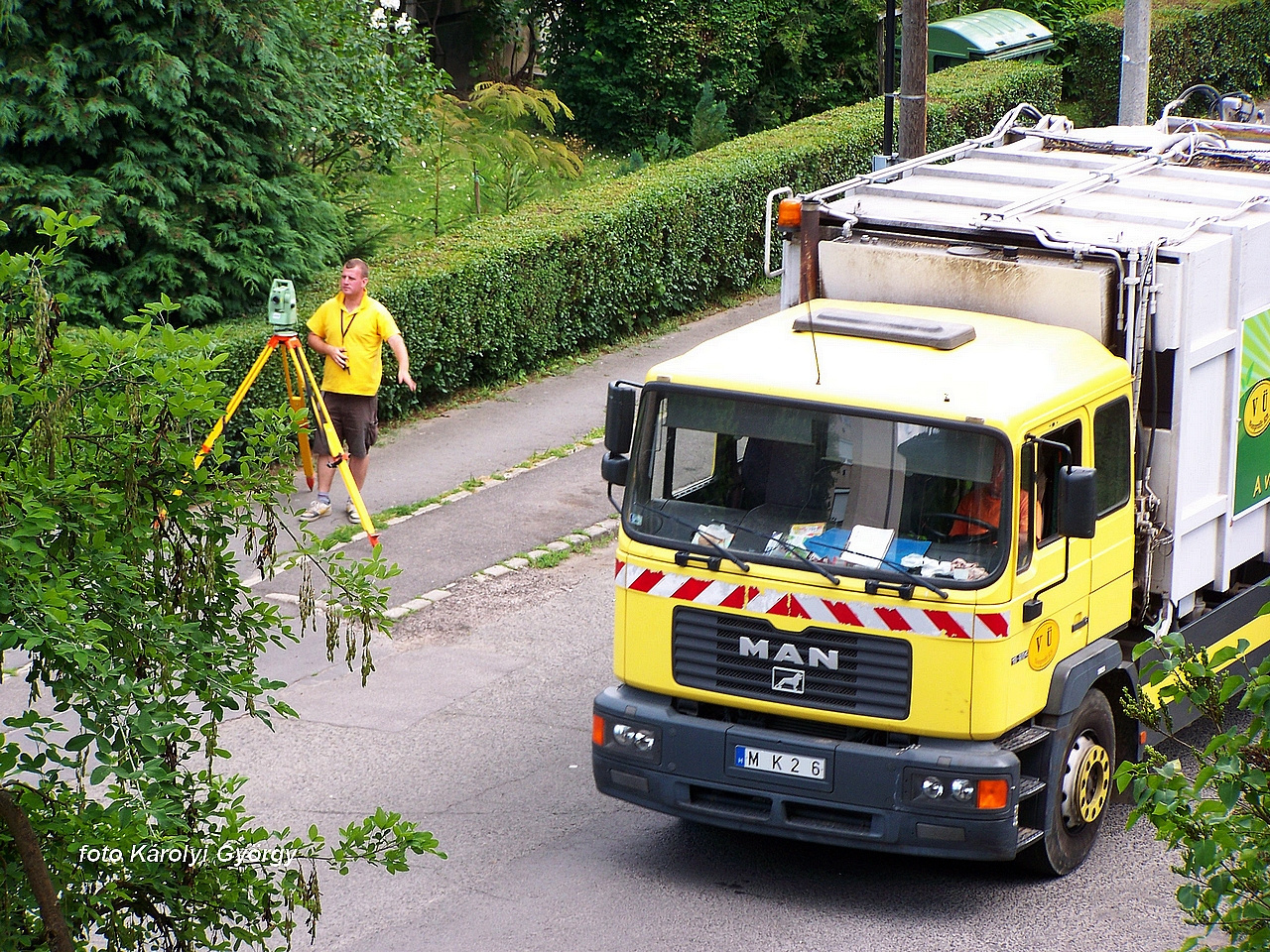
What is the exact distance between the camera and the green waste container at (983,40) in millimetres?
25109

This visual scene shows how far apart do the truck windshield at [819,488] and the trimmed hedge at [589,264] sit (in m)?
6.10

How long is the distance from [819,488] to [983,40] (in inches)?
780

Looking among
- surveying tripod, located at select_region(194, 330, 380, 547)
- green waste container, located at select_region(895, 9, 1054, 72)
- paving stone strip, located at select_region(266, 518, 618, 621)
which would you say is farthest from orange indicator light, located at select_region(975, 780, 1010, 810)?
green waste container, located at select_region(895, 9, 1054, 72)

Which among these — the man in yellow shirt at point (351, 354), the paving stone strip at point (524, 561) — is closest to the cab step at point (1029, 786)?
the paving stone strip at point (524, 561)

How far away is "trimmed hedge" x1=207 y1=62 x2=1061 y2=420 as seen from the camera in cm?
1438

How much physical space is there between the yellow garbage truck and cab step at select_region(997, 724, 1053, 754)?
0.02 metres

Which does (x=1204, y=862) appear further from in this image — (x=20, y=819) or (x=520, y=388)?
(x=520, y=388)

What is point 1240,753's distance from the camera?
346 cm

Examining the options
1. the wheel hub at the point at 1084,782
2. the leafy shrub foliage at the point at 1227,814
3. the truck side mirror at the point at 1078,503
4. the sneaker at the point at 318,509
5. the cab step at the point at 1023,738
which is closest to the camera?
the leafy shrub foliage at the point at 1227,814

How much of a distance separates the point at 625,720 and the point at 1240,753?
4.20 m

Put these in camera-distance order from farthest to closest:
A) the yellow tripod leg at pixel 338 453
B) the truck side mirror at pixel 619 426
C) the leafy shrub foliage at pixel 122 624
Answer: the yellow tripod leg at pixel 338 453 → the truck side mirror at pixel 619 426 → the leafy shrub foliage at pixel 122 624

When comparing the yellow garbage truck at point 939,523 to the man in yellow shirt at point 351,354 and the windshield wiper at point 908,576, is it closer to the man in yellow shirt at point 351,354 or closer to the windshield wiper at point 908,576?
the windshield wiper at point 908,576

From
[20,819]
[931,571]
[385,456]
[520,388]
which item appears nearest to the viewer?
[20,819]

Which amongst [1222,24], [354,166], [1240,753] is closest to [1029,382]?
[1240,753]
